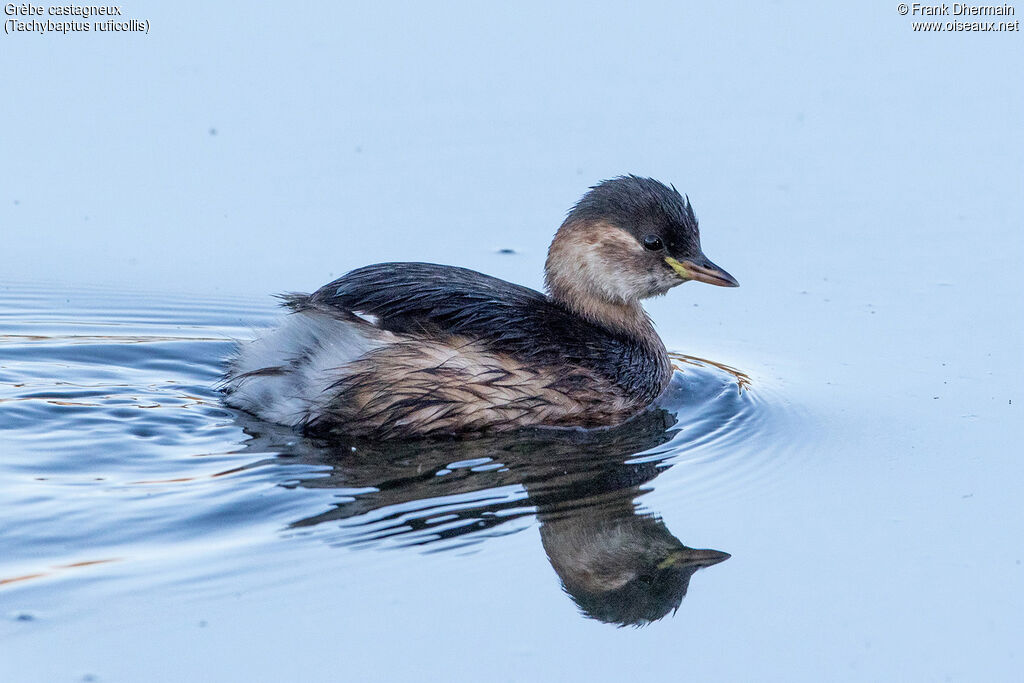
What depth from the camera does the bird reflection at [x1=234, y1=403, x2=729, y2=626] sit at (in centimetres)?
582

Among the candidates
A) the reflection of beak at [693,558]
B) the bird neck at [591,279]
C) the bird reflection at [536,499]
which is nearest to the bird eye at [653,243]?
the bird neck at [591,279]

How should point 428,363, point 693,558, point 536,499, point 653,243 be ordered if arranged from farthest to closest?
point 653,243, point 428,363, point 536,499, point 693,558

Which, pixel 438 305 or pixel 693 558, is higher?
pixel 438 305

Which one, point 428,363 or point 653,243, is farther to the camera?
point 653,243

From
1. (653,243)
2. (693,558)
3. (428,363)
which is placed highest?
(653,243)

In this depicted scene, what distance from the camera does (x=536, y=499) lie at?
6.41 meters

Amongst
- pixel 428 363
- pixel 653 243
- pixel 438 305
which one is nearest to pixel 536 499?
pixel 428 363

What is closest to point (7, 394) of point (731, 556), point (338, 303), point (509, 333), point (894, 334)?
point (338, 303)

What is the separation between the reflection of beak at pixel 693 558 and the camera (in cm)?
589

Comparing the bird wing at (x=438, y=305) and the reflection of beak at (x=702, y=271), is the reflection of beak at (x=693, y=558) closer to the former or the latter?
the bird wing at (x=438, y=305)

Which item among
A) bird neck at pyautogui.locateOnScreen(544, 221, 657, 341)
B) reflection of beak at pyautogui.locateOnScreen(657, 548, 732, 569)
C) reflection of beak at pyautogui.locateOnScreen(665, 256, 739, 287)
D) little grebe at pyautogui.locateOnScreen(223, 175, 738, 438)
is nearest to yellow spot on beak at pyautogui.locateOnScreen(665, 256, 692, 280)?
reflection of beak at pyautogui.locateOnScreen(665, 256, 739, 287)

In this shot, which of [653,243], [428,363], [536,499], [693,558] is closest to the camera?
[693,558]

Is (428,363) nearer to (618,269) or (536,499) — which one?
(536,499)

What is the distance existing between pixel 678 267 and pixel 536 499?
1.91 meters
